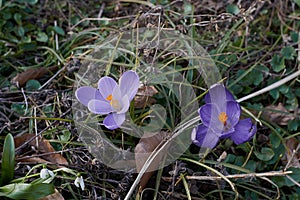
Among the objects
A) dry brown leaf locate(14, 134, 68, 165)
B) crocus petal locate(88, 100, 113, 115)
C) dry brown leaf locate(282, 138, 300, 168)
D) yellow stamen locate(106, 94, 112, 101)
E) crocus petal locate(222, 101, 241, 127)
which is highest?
yellow stamen locate(106, 94, 112, 101)

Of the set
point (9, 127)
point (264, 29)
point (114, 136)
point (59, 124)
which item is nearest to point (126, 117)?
point (114, 136)

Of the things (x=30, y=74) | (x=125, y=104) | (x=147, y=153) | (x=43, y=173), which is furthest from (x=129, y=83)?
(x=30, y=74)

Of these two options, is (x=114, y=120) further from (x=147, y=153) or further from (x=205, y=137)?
(x=205, y=137)

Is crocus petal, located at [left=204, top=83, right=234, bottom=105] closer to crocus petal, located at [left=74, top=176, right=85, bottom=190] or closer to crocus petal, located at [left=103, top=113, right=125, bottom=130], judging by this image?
crocus petal, located at [left=103, top=113, right=125, bottom=130]

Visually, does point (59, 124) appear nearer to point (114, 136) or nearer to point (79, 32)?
point (114, 136)

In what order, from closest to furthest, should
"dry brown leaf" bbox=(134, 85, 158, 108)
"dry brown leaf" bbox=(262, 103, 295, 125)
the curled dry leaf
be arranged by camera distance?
the curled dry leaf, "dry brown leaf" bbox=(134, 85, 158, 108), "dry brown leaf" bbox=(262, 103, 295, 125)

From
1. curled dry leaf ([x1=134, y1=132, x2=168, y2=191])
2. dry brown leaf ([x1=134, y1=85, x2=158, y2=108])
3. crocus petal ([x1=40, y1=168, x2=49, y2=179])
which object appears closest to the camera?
crocus petal ([x1=40, y1=168, x2=49, y2=179])

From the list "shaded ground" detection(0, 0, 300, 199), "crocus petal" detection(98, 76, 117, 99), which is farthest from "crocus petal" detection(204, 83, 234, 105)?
"crocus petal" detection(98, 76, 117, 99)
